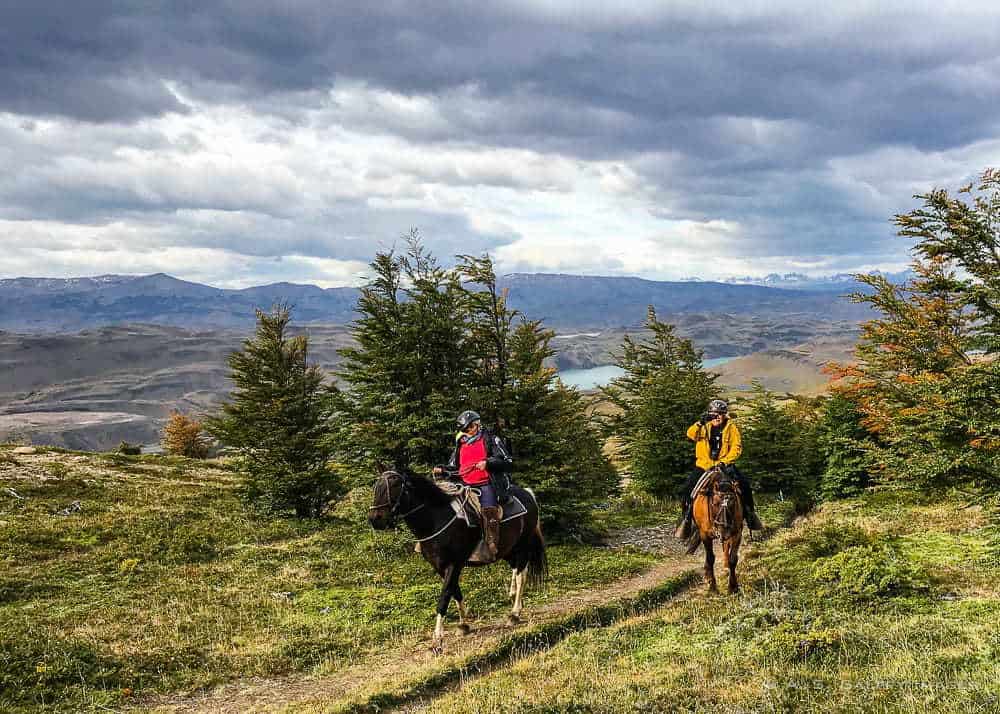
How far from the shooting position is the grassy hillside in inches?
284

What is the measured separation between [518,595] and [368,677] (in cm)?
369

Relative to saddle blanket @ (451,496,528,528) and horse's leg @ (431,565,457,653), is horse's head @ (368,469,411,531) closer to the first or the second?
saddle blanket @ (451,496,528,528)

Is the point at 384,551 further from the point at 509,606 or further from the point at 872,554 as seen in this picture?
the point at 872,554

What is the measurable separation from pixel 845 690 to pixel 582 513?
12082 millimetres

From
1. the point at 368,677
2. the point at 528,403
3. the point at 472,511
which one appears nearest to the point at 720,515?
the point at 472,511

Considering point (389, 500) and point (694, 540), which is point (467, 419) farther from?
point (694, 540)

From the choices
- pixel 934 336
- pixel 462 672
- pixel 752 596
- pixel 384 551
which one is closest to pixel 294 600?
pixel 384 551

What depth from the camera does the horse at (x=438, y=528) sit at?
11.2 m

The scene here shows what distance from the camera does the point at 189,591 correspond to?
574 inches

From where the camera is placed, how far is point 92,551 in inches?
695

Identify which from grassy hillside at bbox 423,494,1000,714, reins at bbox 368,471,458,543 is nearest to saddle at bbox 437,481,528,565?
reins at bbox 368,471,458,543

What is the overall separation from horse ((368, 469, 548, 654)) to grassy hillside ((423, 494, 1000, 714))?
7.03 feet

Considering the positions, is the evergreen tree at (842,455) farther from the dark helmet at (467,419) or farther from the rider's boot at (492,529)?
the dark helmet at (467,419)

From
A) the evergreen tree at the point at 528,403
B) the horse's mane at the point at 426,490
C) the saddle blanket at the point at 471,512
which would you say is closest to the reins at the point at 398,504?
the horse's mane at the point at 426,490
